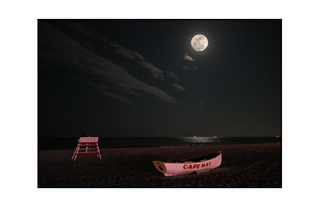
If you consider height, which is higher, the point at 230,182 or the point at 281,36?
the point at 281,36

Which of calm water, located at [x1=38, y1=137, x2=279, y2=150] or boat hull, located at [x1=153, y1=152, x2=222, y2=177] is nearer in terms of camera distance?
boat hull, located at [x1=153, y1=152, x2=222, y2=177]

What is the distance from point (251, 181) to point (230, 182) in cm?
113

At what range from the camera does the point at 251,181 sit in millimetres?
8281

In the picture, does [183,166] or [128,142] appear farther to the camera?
[128,142]

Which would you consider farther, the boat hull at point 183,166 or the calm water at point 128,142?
the calm water at point 128,142

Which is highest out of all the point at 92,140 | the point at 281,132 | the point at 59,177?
the point at 281,132

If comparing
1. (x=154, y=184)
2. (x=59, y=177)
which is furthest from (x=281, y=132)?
(x=59, y=177)

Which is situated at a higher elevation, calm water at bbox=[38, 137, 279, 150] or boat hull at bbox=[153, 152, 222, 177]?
boat hull at bbox=[153, 152, 222, 177]

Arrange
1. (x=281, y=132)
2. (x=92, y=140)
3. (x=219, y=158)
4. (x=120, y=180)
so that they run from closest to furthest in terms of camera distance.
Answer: (x=281, y=132) < (x=120, y=180) < (x=219, y=158) < (x=92, y=140)

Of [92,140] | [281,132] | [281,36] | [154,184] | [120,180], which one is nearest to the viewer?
[281,132]

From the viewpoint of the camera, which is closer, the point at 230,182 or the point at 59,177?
the point at 230,182

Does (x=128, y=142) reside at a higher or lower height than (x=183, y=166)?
lower

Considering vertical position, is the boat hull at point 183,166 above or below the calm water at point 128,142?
above

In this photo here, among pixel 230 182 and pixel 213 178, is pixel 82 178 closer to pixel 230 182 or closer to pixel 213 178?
pixel 213 178
